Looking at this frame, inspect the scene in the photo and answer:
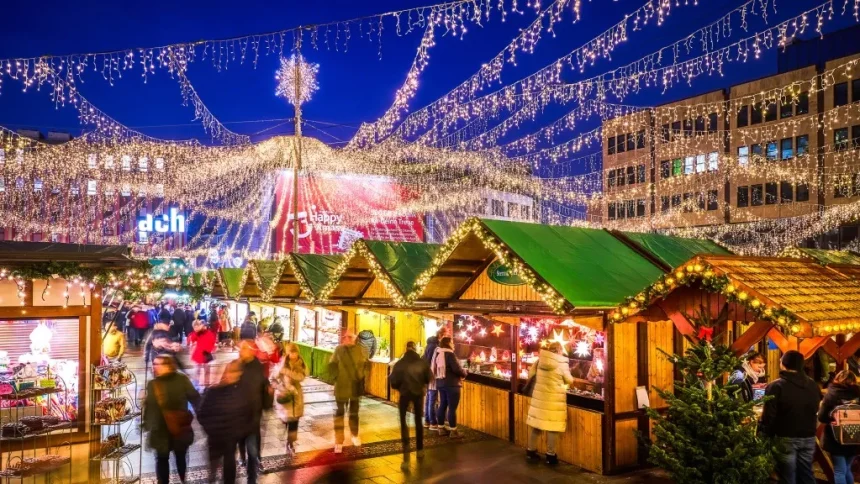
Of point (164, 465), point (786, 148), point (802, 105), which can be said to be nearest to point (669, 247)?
point (164, 465)

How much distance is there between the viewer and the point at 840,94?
112ft

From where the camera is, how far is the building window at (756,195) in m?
38.2

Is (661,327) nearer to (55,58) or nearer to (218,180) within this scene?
(55,58)

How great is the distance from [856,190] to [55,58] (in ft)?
113

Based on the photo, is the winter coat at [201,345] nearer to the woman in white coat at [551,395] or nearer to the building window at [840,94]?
the woman in white coat at [551,395]

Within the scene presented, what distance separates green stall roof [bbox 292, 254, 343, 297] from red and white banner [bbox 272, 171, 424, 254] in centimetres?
1618

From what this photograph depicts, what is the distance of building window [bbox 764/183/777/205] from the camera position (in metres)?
37.4

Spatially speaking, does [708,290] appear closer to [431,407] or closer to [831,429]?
[831,429]

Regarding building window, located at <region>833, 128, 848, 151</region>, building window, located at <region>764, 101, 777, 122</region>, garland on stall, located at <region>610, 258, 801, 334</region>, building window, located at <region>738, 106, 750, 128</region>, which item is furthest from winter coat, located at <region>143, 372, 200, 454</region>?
building window, located at <region>738, 106, 750, 128</region>

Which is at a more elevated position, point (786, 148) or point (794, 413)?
point (786, 148)

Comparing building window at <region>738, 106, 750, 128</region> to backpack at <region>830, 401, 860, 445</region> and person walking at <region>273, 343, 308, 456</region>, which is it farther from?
person walking at <region>273, 343, 308, 456</region>

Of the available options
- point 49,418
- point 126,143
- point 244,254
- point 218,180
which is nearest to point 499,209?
point 244,254

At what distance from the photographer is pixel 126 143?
65.5 ft

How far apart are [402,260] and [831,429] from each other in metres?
7.25
